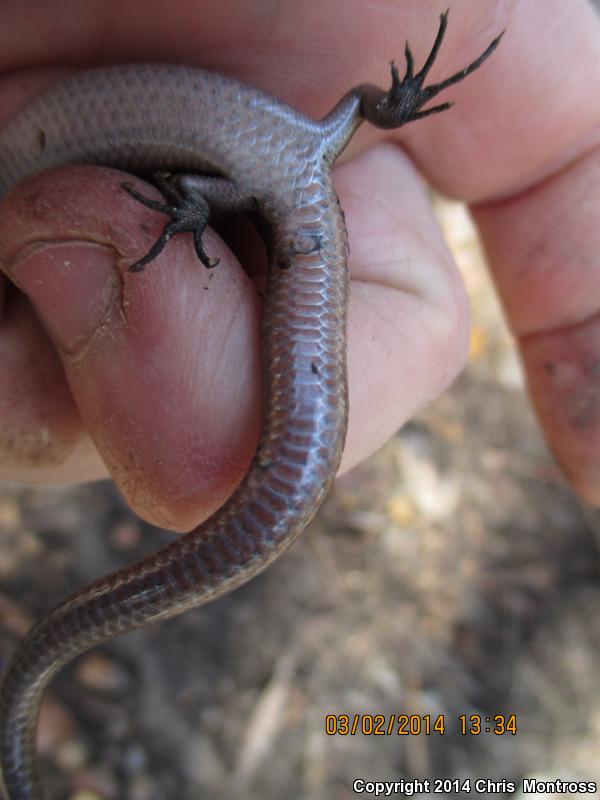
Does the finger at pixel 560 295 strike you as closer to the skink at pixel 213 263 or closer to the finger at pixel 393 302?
the finger at pixel 393 302

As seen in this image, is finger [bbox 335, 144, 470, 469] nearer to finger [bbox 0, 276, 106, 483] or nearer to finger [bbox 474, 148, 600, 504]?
finger [bbox 474, 148, 600, 504]

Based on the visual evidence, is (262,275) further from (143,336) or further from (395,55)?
(395,55)

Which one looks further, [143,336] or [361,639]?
[361,639]

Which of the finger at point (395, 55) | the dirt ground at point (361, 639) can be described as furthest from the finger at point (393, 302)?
the dirt ground at point (361, 639)

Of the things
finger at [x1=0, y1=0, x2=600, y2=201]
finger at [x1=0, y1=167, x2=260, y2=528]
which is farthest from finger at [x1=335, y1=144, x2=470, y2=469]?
finger at [x1=0, y1=167, x2=260, y2=528]

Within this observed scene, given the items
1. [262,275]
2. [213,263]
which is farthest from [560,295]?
[213,263]
